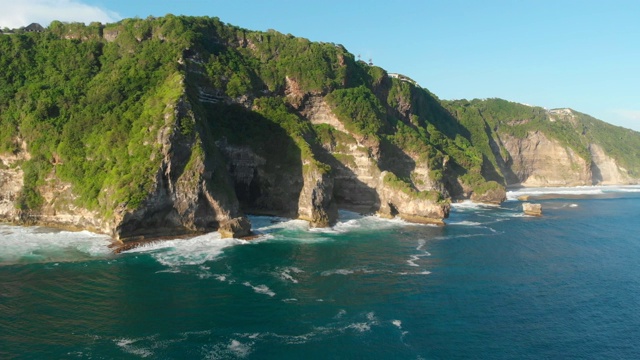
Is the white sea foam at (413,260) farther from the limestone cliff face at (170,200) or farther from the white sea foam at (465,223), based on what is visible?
the white sea foam at (465,223)

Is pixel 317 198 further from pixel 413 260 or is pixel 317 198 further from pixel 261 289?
pixel 261 289

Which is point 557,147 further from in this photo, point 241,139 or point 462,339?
point 462,339

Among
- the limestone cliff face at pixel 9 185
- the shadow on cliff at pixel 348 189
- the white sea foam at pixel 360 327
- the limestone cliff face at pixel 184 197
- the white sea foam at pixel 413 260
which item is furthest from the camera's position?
the shadow on cliff at pixel 348 189

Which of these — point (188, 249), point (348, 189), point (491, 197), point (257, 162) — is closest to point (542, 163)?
point (491, 197)

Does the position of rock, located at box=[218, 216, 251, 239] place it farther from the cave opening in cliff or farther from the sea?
the cave opening in cliff

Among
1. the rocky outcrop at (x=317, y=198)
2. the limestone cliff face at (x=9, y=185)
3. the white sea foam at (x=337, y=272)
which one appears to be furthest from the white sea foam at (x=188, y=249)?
the limestone cliff face at (x=9, y=185)

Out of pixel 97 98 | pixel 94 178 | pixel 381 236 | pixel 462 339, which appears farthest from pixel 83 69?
pixel 462 339

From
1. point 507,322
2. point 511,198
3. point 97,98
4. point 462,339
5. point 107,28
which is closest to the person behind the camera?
point 462,339
